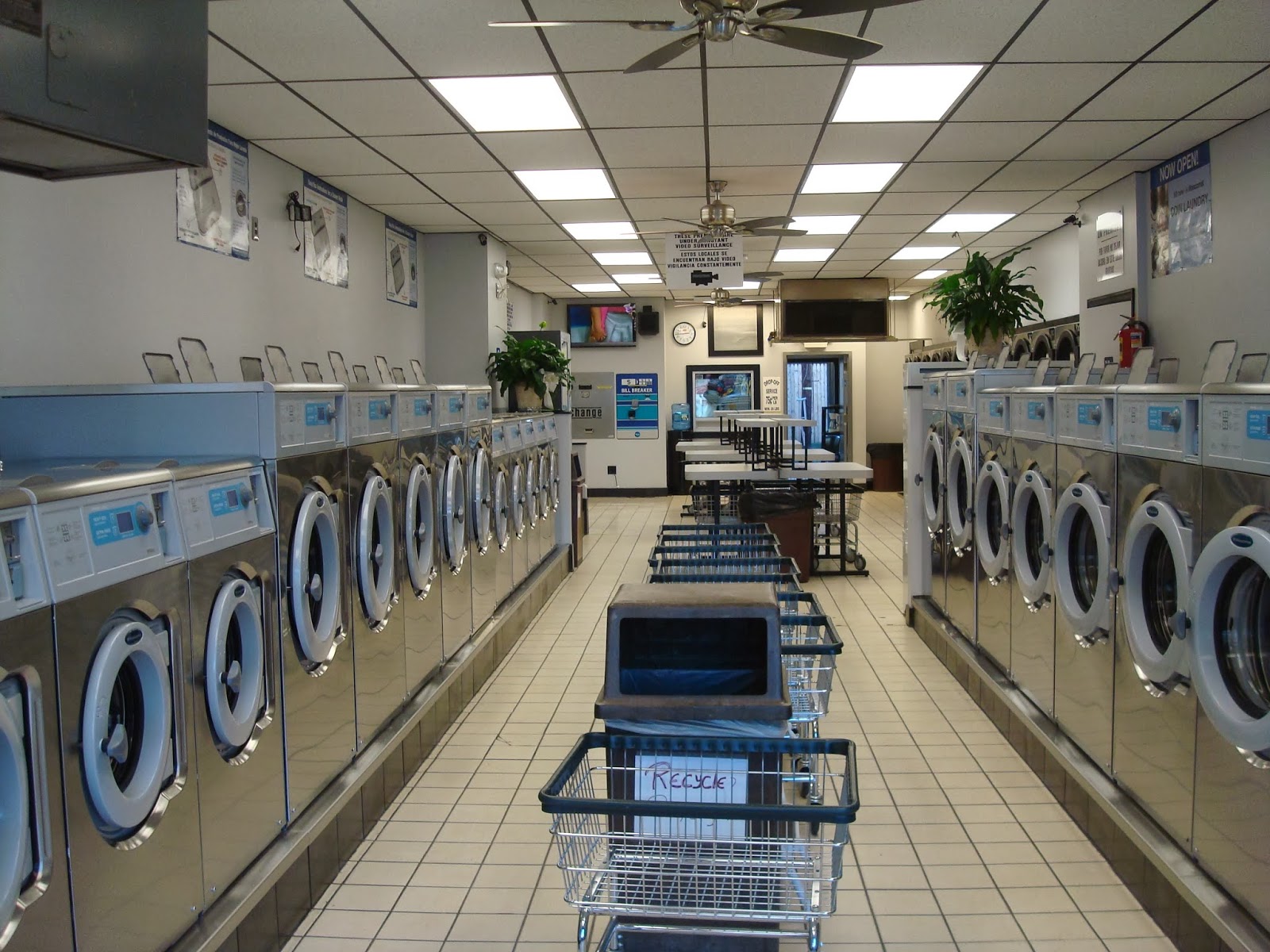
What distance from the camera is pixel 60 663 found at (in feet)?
6.29

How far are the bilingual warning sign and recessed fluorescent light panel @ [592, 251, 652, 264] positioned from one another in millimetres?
2503

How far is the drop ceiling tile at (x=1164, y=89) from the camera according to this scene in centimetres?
445

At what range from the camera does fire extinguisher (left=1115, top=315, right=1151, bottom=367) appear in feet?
21.8

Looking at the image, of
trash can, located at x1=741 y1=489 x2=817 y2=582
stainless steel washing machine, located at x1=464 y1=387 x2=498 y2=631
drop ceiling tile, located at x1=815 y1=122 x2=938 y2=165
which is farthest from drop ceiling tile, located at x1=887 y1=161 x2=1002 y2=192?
stainless steel washing machine, located at x1=464 y1=387 x2=498 y2=631

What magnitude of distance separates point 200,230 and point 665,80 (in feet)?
7.50

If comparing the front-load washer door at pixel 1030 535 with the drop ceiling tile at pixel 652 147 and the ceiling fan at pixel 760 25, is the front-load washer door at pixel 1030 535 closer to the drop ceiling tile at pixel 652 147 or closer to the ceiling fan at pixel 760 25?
the ceiling fan at pixel 760 25

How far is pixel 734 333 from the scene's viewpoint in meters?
15.5

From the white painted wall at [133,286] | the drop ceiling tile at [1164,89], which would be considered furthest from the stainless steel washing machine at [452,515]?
the drop ceiling tile at [1164,89]

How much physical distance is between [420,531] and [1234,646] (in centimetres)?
314

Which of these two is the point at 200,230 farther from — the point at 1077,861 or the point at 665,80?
the point at 1077,861

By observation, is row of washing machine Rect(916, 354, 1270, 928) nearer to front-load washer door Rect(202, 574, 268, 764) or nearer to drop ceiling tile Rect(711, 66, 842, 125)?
drop ceiling tile Rect(711, 66, 842, 125)

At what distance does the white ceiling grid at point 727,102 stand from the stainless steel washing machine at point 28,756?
2458 millimetres

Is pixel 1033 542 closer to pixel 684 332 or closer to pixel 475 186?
pixel 475 186

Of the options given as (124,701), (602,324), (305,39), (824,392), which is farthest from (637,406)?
(124,701)
